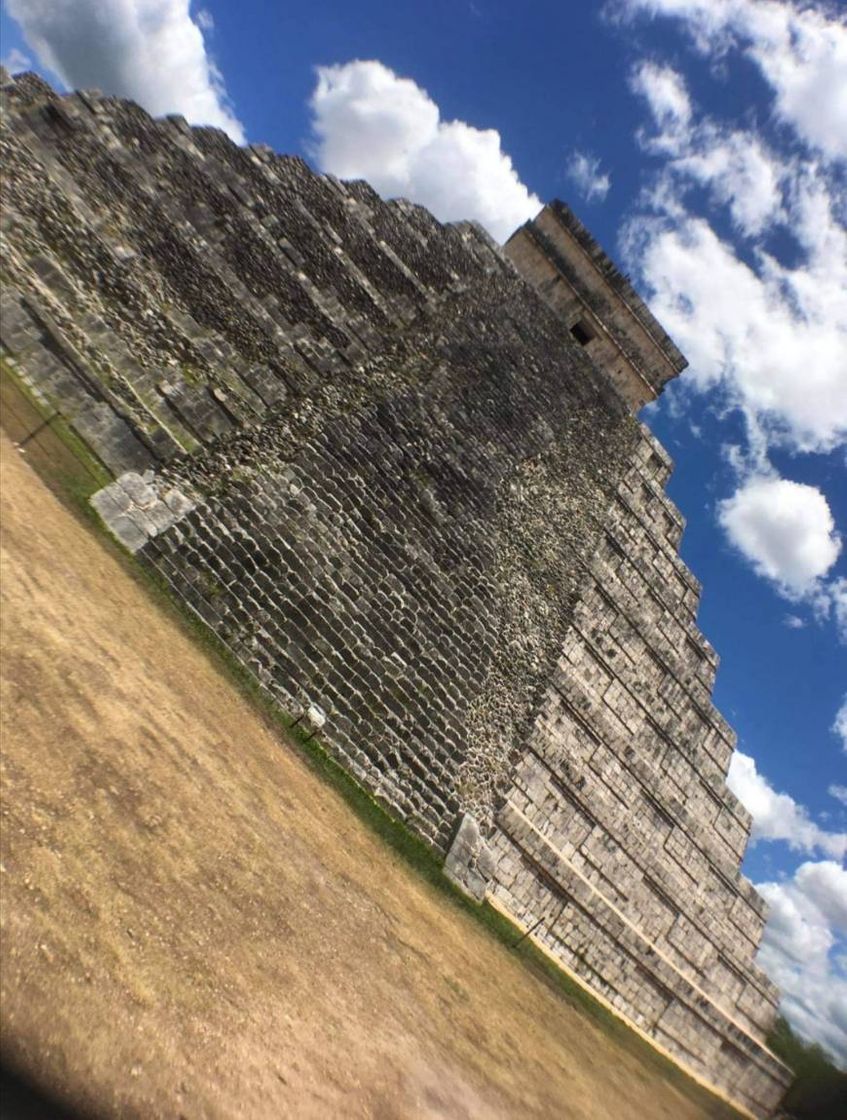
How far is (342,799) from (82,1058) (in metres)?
5.59

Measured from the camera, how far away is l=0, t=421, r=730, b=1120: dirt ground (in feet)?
10.9

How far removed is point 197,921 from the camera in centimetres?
439

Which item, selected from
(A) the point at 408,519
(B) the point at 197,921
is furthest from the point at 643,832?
(B) the point at 197,921

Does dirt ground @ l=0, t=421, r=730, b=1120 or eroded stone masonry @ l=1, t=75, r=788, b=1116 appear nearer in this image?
dirt ground @ l=0, t=421, r=730, b=1120

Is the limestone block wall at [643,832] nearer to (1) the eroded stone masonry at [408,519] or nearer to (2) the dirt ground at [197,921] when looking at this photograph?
(1) the eroded stone masonry at [408,519]

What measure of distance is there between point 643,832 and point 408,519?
7549 millimetres

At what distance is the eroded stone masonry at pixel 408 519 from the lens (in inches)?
373

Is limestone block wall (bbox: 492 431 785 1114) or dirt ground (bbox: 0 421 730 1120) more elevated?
limestone block wall (bbox: 492 431 785 1114)

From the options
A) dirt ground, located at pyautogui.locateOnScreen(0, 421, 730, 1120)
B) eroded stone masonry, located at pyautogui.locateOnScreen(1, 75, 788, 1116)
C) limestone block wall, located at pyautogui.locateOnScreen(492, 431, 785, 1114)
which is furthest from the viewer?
limestone block wall, located at pyautogui.locateOnScreen(492, 431, 785, 1114)

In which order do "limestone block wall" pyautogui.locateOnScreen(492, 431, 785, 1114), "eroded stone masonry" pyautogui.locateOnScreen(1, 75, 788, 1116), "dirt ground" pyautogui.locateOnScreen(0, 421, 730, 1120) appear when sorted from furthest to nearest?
"limestone block wall" pyautogui.locateOnScreen(492, 431, 785, 1114)
"eroded stone masonry" pyautogui.locateOnScreen(1, 75, 788, 1116)
"dirt ground" pyautogui.locateOnScreen(0, 421, 730, 1120)

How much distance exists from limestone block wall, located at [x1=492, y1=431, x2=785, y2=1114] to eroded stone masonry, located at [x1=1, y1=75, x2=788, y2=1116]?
2.4 inches

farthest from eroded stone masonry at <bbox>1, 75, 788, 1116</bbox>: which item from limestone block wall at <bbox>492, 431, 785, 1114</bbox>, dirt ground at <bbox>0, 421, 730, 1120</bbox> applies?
dirt ground at <bbox>0, 421, 730, 1120</bbox>

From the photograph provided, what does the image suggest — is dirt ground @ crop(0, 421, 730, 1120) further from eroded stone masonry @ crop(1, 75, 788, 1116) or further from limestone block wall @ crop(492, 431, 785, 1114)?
limestone block wall @ crop(492, 431, 785, 1114)

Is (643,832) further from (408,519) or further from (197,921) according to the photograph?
(197,921)
